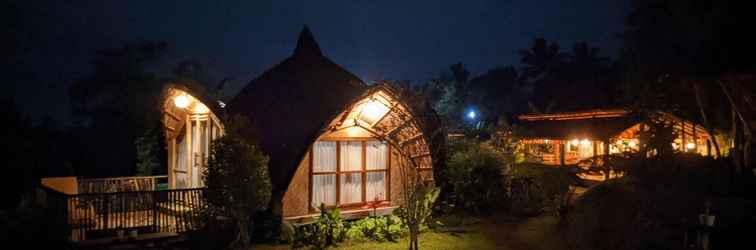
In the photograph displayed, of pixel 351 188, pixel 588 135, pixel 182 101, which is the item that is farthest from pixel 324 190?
pixel 588 135

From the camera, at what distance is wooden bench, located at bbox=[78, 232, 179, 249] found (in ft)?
35.0

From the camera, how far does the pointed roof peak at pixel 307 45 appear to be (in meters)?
16.2

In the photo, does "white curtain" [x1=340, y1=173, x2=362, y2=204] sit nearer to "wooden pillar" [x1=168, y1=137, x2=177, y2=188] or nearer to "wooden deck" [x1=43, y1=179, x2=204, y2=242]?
"wooden deck" [x1=43, y1=179, x2=204, y2=242]

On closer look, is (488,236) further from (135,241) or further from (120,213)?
(120,213)

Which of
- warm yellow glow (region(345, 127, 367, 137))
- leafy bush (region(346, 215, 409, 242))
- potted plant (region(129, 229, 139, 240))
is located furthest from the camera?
warm yellow glow (region(345, 127, 367, 137))

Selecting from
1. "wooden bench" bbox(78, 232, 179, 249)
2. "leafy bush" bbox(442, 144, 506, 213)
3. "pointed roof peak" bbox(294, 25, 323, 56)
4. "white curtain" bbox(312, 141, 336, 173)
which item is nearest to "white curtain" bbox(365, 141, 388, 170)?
"white curtain" bbox(312, 141, 336, 173)

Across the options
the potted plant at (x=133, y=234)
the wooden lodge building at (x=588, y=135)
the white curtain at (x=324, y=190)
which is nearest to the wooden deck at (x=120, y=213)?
the potted plant at (x=133, y=234)

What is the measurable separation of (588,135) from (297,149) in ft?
65.0

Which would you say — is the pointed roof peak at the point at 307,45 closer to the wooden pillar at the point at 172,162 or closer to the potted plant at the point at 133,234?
the wooden pillar at the point at 172,162

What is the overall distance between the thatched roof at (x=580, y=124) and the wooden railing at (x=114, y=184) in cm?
1733

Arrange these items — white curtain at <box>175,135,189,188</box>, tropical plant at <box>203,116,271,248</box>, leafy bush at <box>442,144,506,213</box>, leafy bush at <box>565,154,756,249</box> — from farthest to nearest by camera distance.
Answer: leafy bush at <box>442,144,506,213</box>
white curtain at <box>175,135,189,188</box>
tropical plant at <box>203,116,271,248</box>
leafy bush at <box>565,154,756,249</box>

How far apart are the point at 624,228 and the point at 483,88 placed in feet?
143

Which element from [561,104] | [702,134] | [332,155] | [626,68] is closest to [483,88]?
[561,104]

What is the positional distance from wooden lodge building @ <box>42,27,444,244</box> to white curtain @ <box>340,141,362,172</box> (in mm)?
27
